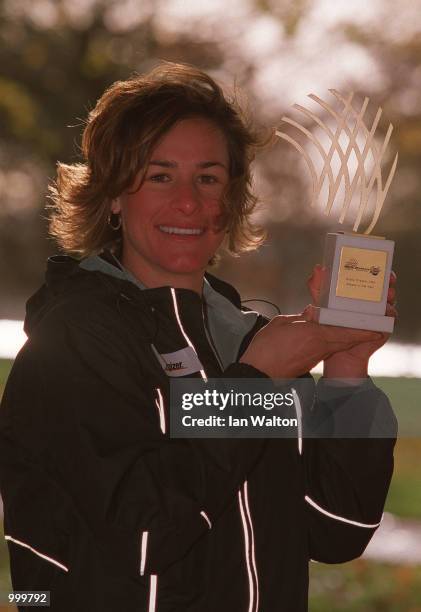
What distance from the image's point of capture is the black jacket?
6.44 feet

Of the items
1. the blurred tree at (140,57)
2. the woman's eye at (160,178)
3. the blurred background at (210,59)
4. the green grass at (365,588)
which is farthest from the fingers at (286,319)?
the blurred tree at (140,57)

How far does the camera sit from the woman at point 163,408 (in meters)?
1.98

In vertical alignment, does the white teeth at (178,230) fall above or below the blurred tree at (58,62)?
below

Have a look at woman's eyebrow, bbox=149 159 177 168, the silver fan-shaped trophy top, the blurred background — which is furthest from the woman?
the blurred background

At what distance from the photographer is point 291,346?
2.16m

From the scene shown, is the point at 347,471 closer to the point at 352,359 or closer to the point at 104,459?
the point at 352,359

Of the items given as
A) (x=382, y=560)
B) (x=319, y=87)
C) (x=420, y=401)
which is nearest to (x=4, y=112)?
(x=319, y=87)

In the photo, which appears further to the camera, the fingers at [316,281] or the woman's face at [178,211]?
the fingers at [316,281]

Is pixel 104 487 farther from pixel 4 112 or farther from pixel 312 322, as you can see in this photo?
pixel 4 112

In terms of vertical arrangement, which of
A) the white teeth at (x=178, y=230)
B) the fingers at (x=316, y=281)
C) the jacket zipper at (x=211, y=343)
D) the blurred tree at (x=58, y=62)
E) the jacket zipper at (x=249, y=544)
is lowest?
the jacket zipper at (x=249, y=544)

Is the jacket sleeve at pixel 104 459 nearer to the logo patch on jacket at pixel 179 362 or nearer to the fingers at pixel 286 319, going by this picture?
the logo patch on jacket at pixel 179 362

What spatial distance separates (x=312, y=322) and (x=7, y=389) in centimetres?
65

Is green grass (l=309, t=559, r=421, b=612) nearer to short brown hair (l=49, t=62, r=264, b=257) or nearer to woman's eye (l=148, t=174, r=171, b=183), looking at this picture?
short brown hair (l=49, t=62, r=264, b=257)

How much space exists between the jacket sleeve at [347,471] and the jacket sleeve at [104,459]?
0.38 metres
